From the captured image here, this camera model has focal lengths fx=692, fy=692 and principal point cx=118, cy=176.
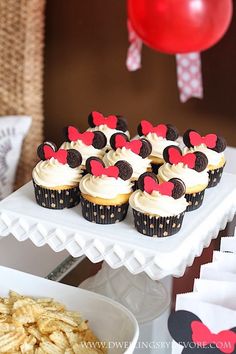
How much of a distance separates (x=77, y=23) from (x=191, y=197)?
57.8 inches

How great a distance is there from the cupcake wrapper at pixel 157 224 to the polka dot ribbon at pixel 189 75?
1.18 m

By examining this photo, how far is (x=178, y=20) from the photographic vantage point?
3.31 ft

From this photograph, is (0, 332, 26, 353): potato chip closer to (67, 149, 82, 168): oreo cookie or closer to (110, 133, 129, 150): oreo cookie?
(67, 149, 82, 168): oreo cookie

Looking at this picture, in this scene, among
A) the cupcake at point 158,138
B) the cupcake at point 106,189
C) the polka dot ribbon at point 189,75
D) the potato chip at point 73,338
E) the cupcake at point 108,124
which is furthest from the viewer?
the polka dot ribbon at point 189,75

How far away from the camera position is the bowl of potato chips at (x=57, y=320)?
1.21 m

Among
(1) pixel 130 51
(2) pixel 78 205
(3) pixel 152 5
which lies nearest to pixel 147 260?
(2) pixel 78 205

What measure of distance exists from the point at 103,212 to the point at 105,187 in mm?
65

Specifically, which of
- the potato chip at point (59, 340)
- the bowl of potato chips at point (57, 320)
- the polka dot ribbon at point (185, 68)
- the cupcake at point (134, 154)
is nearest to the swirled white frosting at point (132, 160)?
the cupcake at point (134, 154)

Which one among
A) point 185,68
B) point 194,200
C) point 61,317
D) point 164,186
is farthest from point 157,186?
point 185,68

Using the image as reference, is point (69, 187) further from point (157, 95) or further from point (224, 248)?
point (157, 95)

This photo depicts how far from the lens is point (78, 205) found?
5.04 ft

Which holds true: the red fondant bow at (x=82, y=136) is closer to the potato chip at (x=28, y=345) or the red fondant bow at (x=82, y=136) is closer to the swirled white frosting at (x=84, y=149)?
the swirled white frosting at (x=84, y=149)

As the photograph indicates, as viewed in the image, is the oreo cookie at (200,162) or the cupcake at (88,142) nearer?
the oreo cookie at (200,162)

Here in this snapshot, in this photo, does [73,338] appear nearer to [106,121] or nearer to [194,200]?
[194,200]
